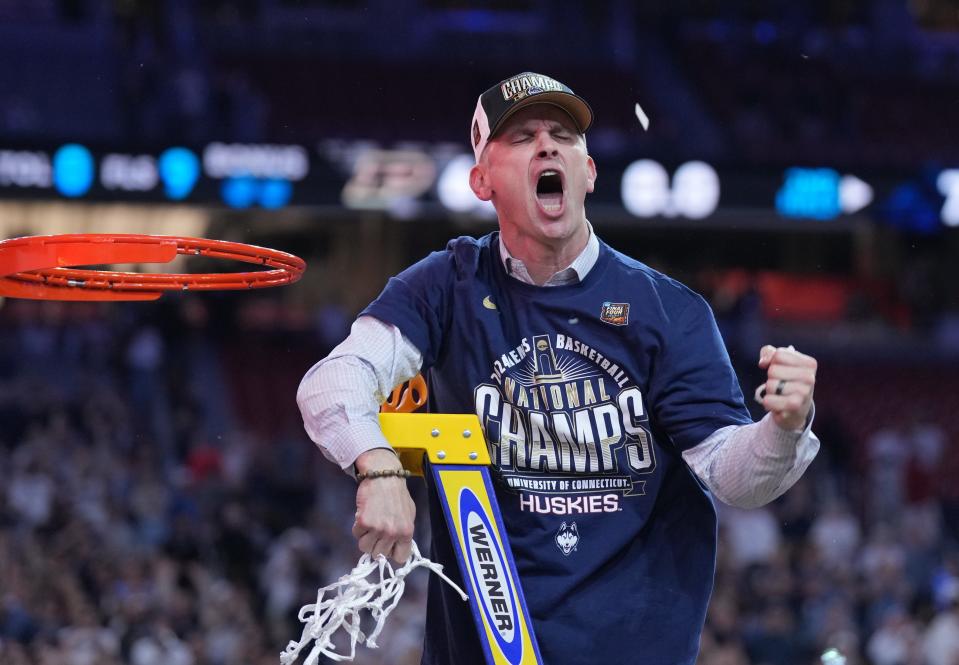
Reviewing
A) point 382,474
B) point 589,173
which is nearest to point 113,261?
point 382,474

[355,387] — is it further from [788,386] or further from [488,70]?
[488,70]

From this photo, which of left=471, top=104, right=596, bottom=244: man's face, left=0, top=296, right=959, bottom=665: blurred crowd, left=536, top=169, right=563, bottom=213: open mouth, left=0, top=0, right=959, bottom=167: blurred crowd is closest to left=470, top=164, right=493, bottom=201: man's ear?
left=471, top=104, right=596, bottom=244: man's face

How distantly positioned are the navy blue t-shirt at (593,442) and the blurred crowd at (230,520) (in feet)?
17.7

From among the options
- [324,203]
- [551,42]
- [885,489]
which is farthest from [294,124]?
[885,489]

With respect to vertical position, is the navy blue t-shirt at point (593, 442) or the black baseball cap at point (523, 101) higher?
the black baseball cap at point (523, 101)

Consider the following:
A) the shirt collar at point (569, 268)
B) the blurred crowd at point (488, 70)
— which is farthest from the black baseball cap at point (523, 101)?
the blurred crowd at point (488, 70)

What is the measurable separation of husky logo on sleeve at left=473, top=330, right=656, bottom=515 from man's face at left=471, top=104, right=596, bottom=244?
0.24 metres

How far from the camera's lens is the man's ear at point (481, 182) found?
129 inches

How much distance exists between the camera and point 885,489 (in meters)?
14.6

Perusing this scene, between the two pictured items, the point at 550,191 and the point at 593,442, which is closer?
the point at 593,442

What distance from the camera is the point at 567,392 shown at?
10.3 ft

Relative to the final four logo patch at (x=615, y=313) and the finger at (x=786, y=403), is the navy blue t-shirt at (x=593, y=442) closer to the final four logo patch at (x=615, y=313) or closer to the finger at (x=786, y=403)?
the final four logo patch at (x=615, y=313)

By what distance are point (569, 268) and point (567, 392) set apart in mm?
287

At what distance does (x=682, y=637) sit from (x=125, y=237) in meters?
1.57
